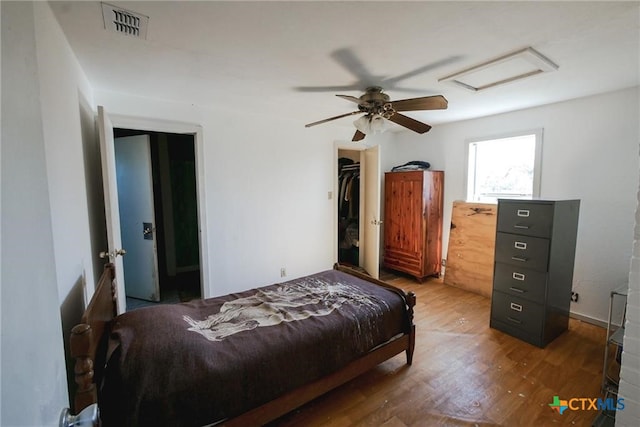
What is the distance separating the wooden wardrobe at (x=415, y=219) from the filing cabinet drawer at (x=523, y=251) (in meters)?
1.22

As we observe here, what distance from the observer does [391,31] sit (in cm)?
159

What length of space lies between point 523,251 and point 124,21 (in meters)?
3.41

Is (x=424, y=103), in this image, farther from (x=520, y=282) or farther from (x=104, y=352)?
(x=104, y=352)

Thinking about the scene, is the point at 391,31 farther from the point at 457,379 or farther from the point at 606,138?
the point at 606,138

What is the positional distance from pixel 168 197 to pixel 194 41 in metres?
3.27

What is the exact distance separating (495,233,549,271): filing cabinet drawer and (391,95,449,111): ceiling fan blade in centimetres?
151

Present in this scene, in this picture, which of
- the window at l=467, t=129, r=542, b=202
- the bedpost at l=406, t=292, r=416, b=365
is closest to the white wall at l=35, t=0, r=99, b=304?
the bedpost at l=406, t=292, r=416, b=365

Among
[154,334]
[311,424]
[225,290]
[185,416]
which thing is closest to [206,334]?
[154,334]

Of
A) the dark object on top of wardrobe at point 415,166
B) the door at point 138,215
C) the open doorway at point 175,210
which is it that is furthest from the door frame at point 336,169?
the door at point 138,215

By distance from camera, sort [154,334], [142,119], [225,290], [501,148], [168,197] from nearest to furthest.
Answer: [154,334]
[142,119]
[225,290]
[501,148]
[168,197]

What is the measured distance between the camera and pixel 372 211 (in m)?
4.08

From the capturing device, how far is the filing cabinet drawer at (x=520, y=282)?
249 cm

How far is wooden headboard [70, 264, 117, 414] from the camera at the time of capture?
3.66 ft

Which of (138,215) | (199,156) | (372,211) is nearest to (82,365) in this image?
(199,156)
